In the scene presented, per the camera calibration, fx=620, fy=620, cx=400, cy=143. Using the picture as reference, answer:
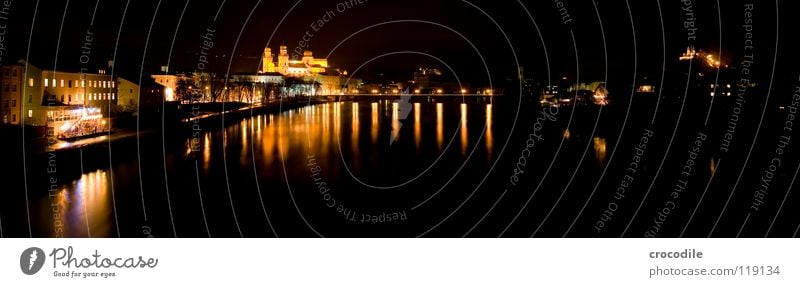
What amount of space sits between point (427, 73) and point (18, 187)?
213 feet

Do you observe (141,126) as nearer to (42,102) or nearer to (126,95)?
(42,102)

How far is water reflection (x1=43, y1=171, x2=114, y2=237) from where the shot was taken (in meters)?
6.83

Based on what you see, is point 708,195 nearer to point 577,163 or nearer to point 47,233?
point 577,163

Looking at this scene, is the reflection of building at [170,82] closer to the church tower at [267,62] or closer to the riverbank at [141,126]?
the riverbank at [141,126]

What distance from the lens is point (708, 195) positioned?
8.30 metres

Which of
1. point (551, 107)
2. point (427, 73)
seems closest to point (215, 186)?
point (551, 107)

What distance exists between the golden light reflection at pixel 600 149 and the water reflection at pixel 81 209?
8.52 metres

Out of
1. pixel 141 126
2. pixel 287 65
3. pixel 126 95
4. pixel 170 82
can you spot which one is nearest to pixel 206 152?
pixel 141 126

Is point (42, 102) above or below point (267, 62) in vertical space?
below
